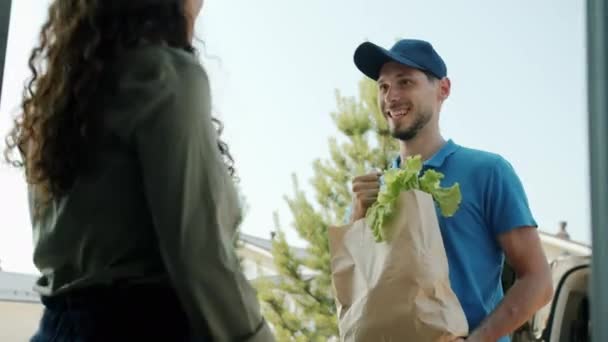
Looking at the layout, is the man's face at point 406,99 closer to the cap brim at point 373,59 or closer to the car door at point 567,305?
the cap brim at point 373,59

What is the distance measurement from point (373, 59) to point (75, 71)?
90 centimetres

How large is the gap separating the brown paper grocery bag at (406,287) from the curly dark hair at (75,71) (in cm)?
51

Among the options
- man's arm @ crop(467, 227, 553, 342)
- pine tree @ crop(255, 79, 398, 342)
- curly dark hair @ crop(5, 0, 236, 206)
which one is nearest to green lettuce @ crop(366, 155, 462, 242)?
man's arm @ crop(467, 227, 553, 342)

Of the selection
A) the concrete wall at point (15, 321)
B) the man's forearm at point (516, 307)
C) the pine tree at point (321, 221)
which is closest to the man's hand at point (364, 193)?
the man's forearm at point (516, 307)

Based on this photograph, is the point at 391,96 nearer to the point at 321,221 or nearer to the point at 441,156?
the point at 441,156

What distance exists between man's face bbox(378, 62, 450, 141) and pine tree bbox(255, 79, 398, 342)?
4.27m

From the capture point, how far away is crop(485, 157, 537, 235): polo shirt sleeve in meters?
1.31

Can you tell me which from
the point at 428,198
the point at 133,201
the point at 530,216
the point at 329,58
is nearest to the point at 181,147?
the point at 133,201

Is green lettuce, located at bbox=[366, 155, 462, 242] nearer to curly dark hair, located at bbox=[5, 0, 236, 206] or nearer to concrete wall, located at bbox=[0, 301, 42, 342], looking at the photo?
curly dark hair, located at bbox=[5, 0, 236, 206]

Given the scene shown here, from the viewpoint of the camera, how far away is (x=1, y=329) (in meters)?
2.14

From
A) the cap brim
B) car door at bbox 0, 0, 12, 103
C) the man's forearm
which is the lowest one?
the man's forearm

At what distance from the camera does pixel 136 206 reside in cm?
68

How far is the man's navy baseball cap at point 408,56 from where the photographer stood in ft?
4.97

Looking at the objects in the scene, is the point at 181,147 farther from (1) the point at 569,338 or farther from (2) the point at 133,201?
(1) the point at 569,338
